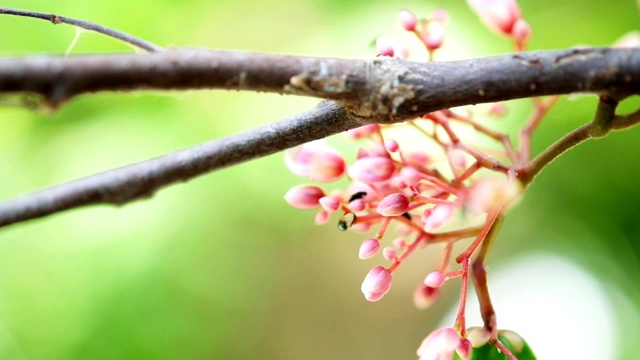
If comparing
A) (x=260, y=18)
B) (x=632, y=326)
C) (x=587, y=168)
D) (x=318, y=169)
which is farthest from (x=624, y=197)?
(x=318, y=169)

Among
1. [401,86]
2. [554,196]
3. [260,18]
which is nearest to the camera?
[401,86]

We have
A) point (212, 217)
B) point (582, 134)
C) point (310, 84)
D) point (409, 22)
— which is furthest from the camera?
point (212, 217)

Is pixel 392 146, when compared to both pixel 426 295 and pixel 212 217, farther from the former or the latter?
pixel 212 217

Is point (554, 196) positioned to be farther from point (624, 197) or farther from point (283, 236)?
point (283, 236)

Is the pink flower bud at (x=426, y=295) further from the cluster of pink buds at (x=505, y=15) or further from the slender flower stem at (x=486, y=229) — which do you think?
the cluster of pink buds at (x=505, y=15)

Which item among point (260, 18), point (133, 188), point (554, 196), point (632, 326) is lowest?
point (133, 188)

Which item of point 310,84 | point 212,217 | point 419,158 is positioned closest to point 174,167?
point 310,84

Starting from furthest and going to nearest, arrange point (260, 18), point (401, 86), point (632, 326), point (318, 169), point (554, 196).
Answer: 1. point (260, 18)
2. point (554, 196)
3. point (632, 326)
4. point (318, 169)
5. point (401, 86)

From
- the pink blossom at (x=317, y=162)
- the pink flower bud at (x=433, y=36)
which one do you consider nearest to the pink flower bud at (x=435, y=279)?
the pink blossom at (x=317, y=162)

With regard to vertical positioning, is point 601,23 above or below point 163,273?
above
